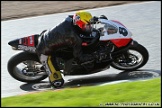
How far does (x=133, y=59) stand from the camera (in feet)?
31.2

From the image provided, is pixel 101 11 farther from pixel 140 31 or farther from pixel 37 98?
pixel 37 98

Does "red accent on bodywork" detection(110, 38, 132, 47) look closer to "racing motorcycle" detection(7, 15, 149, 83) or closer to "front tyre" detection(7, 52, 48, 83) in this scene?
"racing motorcycle" detection(7, 15, 149, 83)

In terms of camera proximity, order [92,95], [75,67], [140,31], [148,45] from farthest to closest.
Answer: [140,31] → [148,45] → [75,67] → [92,95]

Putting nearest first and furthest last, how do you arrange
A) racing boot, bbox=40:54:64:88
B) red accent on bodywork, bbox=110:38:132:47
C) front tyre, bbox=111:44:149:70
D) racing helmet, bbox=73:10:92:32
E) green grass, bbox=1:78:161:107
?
green grass, bbox=1:78:161:107
racing helmet, bbox=73:10:92:32
racing boot, bbox=40:54:64:88
red accent on bodywork, bbox=110:38:132:47
front tyre, bbox=111:44:149:70

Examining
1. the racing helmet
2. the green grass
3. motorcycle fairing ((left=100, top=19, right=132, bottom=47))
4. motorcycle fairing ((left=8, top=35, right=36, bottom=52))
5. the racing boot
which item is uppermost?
the racing helmet

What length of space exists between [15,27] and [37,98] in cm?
664

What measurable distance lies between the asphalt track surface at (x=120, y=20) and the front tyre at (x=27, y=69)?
142 mm

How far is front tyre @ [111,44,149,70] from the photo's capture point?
9.34 metres

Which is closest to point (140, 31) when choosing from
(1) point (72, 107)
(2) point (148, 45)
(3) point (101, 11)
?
(2) point (148, 45)

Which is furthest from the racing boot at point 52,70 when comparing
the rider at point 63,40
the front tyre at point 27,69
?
the front tyre at point 27,69

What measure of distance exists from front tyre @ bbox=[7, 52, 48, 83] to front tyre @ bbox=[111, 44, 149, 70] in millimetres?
1491

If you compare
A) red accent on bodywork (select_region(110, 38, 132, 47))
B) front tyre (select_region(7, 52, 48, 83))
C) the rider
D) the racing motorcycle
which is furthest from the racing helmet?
front tyre (select_region(7, 52, 48, 83))

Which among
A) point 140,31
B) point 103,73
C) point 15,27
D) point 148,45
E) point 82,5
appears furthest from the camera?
point 82,5

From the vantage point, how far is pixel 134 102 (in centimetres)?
626
